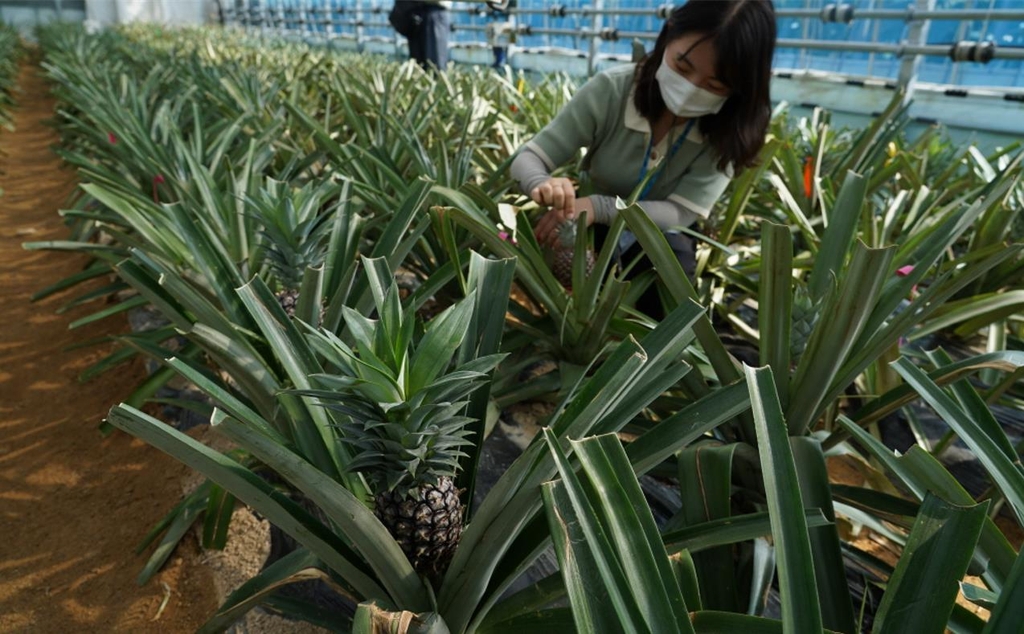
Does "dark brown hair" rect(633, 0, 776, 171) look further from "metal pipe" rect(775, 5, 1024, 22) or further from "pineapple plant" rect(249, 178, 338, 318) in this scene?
"metal pipe" rect(775, 5, 1024, 22)

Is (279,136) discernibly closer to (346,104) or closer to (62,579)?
(346,104)

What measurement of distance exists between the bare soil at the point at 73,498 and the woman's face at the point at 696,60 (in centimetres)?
127

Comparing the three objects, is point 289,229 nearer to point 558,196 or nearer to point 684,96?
point 558,196

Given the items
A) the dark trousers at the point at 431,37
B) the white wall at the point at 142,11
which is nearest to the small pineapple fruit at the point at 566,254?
the dark trousers at the point at 431,37

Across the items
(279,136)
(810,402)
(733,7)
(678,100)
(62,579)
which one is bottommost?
(62,579)

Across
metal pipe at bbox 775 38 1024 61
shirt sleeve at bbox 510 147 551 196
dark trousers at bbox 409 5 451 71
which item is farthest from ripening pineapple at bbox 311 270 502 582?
dark trousers at bbox 409 5 451 71

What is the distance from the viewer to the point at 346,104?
6.77 feet

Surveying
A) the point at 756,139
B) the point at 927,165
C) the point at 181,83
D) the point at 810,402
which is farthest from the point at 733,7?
the point at 181,83

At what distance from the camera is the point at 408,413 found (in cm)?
57

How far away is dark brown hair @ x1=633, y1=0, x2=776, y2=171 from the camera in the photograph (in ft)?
4.01

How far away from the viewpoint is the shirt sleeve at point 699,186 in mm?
1529

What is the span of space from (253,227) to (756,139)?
110 centimetres

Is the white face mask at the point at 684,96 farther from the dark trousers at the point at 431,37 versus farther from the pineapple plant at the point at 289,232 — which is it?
the dark trousers at the point at 431,37

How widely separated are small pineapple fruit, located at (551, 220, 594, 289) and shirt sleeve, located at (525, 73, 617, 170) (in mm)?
265
